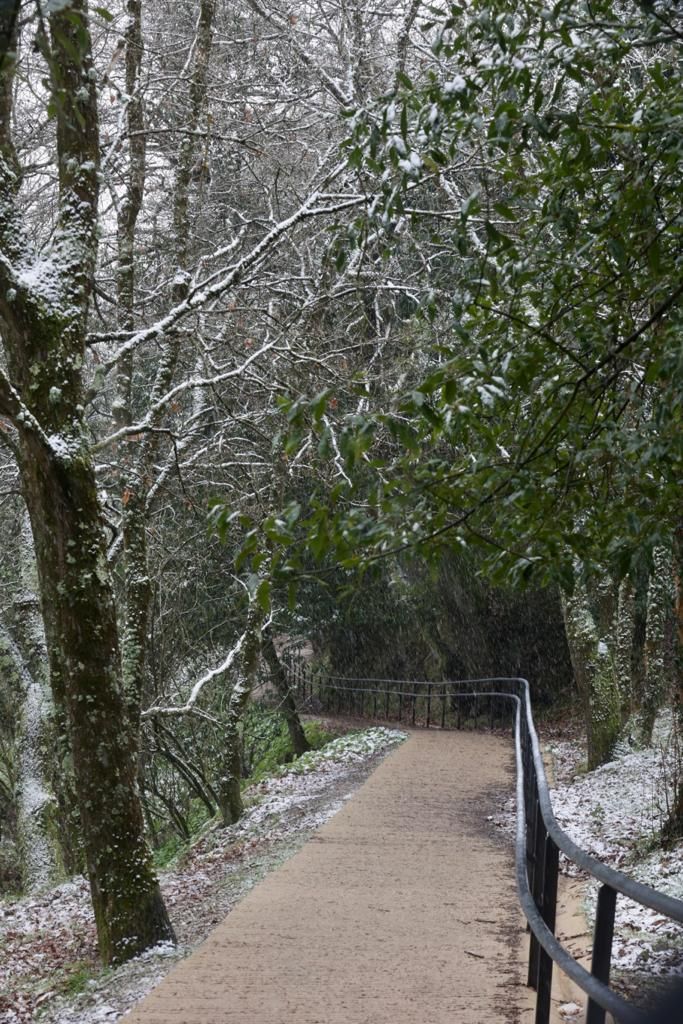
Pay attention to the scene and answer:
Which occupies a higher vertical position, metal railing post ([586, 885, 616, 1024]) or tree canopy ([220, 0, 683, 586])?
tree canopy ([220, 0, 683, 586])

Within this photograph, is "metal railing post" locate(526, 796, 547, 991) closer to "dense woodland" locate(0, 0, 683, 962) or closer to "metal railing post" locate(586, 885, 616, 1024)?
"dense woodland" locate(0, 0, 683, 962)

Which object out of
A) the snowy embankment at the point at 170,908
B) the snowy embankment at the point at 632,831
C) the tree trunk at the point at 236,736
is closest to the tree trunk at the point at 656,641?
the snowy embankment at the point at 632,831

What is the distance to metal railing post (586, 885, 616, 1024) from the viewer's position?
313 centimetres

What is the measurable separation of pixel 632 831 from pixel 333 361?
7.21m

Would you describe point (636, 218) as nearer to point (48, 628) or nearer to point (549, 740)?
point (48, 628)

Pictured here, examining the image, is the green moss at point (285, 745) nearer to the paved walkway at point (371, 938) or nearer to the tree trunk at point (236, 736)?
the tree trunk at point (236, 736)

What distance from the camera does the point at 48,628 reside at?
8867mm

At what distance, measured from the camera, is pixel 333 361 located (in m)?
15.2

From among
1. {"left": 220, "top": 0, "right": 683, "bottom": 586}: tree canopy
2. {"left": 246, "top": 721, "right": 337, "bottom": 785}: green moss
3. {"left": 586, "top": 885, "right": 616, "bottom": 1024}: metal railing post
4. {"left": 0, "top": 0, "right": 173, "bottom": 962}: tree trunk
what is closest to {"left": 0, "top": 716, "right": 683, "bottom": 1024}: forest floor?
{"left": 0, "top": 0, "right": 173, "bottom": 962}: tree trunk

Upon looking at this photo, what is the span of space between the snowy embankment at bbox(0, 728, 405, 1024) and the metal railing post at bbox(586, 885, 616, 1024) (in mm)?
4496

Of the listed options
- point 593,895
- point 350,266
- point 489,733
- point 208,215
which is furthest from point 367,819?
point 489,733

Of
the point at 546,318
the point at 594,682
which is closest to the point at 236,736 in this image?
the point at 594,682

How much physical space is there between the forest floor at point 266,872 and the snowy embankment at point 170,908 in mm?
21

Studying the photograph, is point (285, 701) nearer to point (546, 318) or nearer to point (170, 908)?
point (170, 908)
